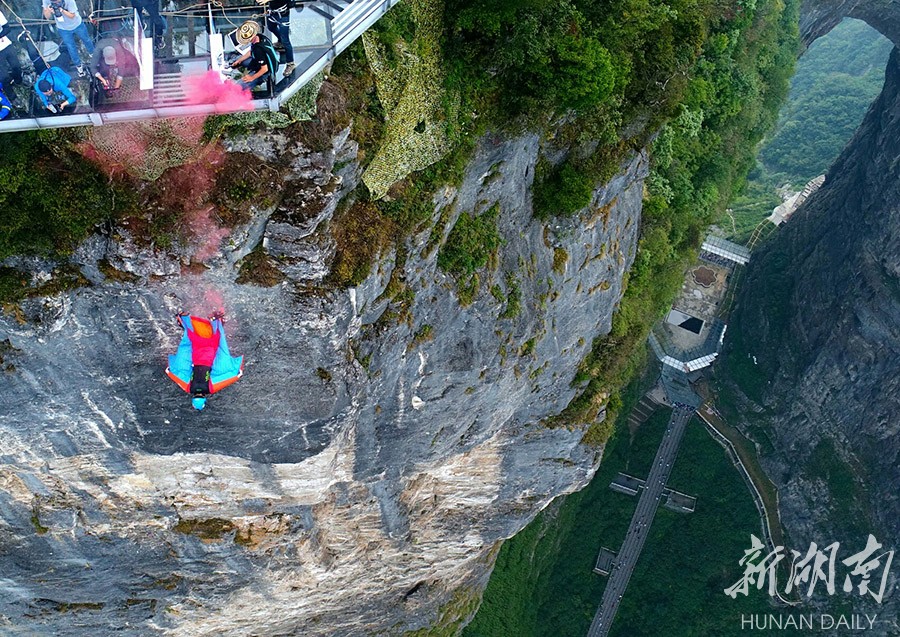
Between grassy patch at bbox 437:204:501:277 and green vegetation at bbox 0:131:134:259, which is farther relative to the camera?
grassy patch at bbox 437:204:501:277

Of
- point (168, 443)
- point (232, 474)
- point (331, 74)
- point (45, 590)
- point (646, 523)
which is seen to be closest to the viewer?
point (331, 74)

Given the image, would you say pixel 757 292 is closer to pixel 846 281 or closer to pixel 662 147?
pixel 846 281

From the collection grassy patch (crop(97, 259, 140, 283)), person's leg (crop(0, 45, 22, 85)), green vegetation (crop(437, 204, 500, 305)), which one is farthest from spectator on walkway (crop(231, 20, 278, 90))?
green vegetation (crop(437, 204, 500, 305))

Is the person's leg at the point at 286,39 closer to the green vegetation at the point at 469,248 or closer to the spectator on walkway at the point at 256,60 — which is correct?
the spectator on walkway at the point at 256,60

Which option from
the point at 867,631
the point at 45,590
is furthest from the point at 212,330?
the point at 867,631

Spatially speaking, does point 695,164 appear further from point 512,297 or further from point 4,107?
point 4,107

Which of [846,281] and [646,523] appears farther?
[646,523]

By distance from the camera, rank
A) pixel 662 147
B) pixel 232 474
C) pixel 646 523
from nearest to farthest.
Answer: pixel 232 474 < pixel 662 147 < pixel 646 523
